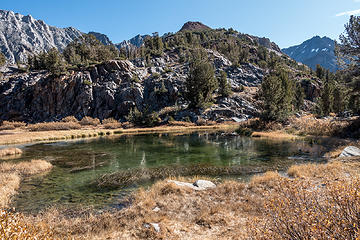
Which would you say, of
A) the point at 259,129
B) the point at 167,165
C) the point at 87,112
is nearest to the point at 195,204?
the point at 167,165

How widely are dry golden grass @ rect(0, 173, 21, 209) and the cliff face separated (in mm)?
65391

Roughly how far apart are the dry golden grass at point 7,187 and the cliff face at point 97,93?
215 ft

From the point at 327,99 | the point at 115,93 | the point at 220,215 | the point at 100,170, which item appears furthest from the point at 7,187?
the point at 115,93

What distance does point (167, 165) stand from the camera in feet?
72.2

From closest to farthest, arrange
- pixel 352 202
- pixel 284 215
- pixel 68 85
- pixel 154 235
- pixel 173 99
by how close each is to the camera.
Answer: pixel 352 202 < pixel 284 215 < pixel 154 235 < pixel 173 99 < pixel 68 85

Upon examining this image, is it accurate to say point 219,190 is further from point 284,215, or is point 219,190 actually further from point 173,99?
point 173,99

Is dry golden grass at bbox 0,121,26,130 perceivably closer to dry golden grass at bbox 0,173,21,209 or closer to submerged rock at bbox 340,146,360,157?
dry golden grass at bbox 0,173,21,209

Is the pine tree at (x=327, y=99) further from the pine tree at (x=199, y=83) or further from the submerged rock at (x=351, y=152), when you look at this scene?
the submerged rock at (x=351, y=152)

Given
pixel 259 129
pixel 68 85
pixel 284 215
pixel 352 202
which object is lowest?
pixel 259 129

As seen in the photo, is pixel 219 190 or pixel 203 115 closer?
pixel 219 190

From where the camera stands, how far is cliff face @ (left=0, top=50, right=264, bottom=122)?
289ft

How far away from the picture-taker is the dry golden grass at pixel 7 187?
42.4ft

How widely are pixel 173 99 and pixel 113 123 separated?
2677 cm

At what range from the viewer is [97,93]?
93375mm
